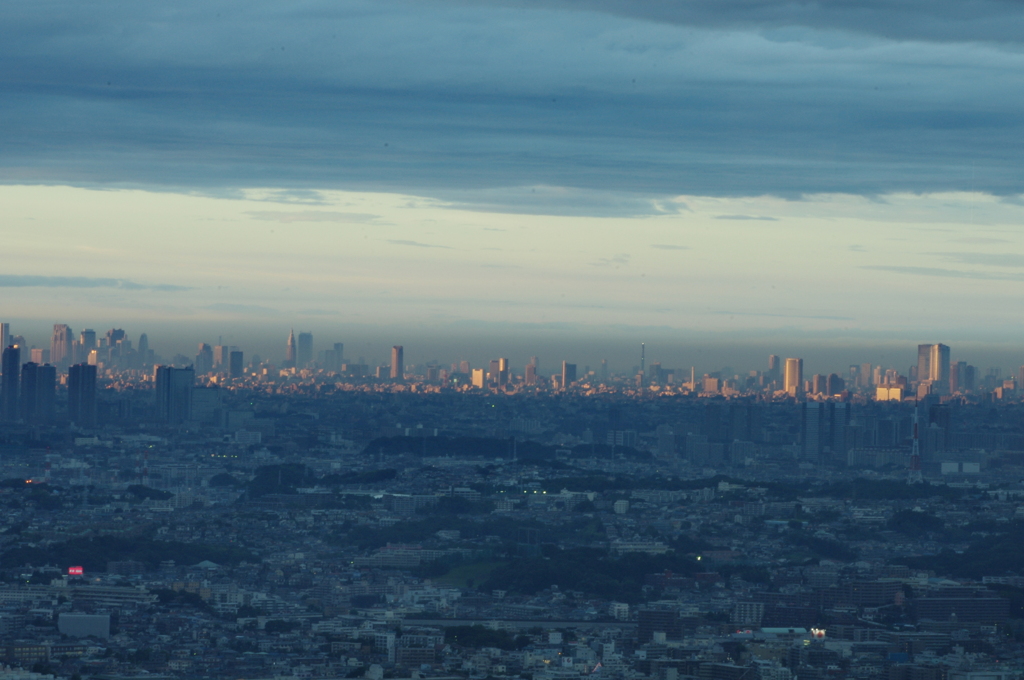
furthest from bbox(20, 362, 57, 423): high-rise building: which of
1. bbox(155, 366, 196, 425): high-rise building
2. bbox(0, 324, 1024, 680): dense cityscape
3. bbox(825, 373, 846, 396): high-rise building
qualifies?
bbox(825, 373, 846, 396): high-rise building

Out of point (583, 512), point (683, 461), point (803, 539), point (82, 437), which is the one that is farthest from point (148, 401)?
point (803, 539)

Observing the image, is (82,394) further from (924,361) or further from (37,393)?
(924,361)

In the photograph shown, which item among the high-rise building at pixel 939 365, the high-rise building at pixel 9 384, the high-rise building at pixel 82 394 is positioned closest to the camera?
the high-rise building at pixel 82 394

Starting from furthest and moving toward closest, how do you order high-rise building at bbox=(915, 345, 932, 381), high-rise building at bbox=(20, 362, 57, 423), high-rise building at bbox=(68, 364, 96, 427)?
high-rise building at bbox=(915, 345, 932, 381) → high-rise building at bbox=(68, 364, 96, 427) → high-rise building at bbox=(20, 362, 57, 423)

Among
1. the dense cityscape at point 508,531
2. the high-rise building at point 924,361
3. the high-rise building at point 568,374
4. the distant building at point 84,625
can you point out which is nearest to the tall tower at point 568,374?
the high-rise building at point 568,374

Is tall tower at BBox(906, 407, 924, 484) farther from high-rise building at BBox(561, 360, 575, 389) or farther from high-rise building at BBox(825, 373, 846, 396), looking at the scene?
high-rise building at BBox(561, 360, 575, 389)

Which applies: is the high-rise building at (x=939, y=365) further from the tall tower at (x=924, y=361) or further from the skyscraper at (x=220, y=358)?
the skyscraper at (x=220, y=358)
